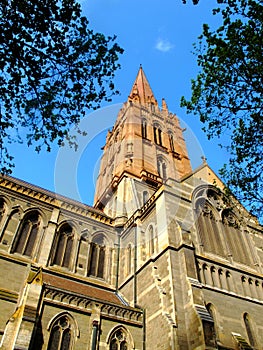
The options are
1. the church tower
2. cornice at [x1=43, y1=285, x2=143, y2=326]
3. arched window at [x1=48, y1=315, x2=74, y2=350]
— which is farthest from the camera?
the church tower

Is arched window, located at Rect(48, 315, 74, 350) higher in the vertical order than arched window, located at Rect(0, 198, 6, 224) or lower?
lower

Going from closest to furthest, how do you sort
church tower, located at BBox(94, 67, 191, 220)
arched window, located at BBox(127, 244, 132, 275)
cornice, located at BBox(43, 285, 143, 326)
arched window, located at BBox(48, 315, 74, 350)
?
arched window, located at BBox(48, 315, 74, 350) → cornice, located at BBox(43, 285, 143, 326) → arched window, located at BBox(127, 244, 132, 275) → church tower, located at BBox(94, 67, 191, 220)

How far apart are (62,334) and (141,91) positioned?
44175mm

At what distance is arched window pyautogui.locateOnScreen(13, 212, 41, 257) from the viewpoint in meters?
17.8

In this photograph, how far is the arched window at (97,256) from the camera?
19828 millimetres

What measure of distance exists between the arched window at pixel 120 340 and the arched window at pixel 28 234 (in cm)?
716

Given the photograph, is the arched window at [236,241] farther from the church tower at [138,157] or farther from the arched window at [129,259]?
the arched window at [129,259]

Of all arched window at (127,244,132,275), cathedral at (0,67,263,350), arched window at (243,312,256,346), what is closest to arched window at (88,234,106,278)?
cathedral at (0,67,263,350)

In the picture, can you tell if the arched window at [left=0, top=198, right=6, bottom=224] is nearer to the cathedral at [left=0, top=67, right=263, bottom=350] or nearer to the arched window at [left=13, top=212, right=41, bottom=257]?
the cathedral at [left=0, top=67, right=263, bottom=350]

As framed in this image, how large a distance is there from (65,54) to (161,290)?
11414mm

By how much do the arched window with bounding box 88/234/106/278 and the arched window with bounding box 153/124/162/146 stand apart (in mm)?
18961

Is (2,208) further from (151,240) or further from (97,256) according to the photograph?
(151,240)

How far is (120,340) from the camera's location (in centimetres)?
1382

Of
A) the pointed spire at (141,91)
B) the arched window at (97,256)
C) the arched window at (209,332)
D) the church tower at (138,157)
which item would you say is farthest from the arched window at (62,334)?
the pointed spire at (141,91)
